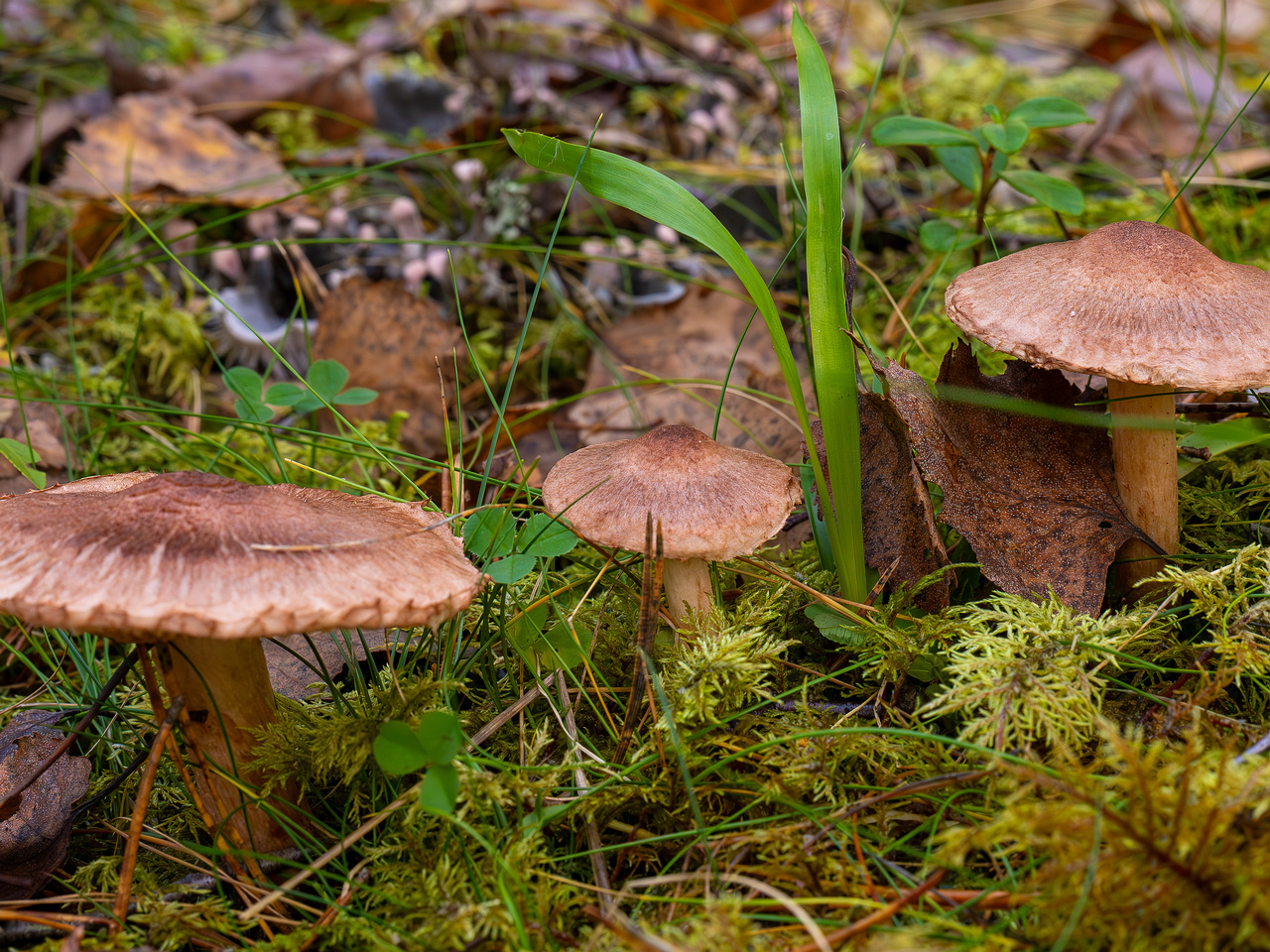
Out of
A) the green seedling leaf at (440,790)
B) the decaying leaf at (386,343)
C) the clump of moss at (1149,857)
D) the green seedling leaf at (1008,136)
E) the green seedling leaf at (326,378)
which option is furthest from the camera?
the decaying leaf at (386,343)

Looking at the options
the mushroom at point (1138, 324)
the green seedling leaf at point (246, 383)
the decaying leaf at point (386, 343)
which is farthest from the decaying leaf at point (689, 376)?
the green seedling leaf at point (246, 383)

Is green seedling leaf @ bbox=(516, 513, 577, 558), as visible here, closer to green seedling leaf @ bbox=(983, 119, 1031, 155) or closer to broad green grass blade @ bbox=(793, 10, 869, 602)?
broad green grass blade @ bbox=(793, 10, 869, 602)

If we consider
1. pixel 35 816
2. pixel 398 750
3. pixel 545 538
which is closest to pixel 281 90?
pixel 545 538

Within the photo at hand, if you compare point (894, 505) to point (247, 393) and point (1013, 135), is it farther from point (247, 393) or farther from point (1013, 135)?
point (247, 393)

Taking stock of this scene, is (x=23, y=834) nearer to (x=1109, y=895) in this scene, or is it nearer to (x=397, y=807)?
(x=397, y=807)

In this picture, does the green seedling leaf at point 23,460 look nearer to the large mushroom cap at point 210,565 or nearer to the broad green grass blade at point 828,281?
the large mushroom cap at point 210,565

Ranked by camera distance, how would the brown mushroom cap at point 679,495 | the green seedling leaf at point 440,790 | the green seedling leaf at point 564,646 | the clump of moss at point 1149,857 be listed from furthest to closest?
1. the green seedling leaf at point 564,646
2. the brown mushroom cap at point 679,495
3. the green seedling leaf at point 440,790
4. the clump of moss at point 1149,857
